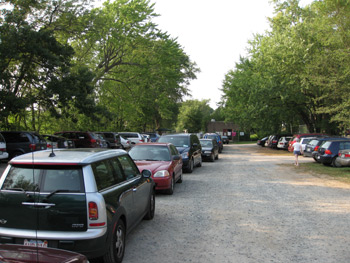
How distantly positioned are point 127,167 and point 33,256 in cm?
290

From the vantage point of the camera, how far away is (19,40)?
18.8 m

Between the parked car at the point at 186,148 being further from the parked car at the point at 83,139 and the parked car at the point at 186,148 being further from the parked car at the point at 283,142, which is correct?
the parked car at the point at 283,142

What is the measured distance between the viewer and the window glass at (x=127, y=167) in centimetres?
545

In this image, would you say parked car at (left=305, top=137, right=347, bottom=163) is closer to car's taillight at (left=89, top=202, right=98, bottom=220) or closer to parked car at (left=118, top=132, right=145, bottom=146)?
car's taillight at (left=89, top=202, right=98, bottom=220)

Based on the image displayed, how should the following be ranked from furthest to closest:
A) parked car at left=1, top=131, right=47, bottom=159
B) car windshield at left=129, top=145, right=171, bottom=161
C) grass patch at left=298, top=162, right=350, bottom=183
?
parked car at left=1, top=131, right=47, bottom=159, grass patch at left=298, top=162, right=350, bottom=183, car windshield at left=129, top=145, right=171, bottom=161

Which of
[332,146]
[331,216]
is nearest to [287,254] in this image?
[331,216]

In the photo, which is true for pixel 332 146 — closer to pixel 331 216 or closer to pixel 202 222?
pixel 331 216

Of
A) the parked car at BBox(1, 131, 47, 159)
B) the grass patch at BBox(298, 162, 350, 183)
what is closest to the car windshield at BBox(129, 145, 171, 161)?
the grass patch at BBox(298, 162, 350, 183)

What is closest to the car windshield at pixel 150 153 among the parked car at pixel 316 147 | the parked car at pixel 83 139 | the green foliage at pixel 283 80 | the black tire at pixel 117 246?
the black tire at pixel 117 246

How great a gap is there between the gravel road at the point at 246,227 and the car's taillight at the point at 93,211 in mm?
1111

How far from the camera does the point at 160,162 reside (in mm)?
9930

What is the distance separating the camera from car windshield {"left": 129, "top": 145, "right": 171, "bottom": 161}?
1030 centimetres

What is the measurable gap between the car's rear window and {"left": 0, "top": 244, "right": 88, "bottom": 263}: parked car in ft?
3.39

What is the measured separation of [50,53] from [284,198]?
16.6 meters
